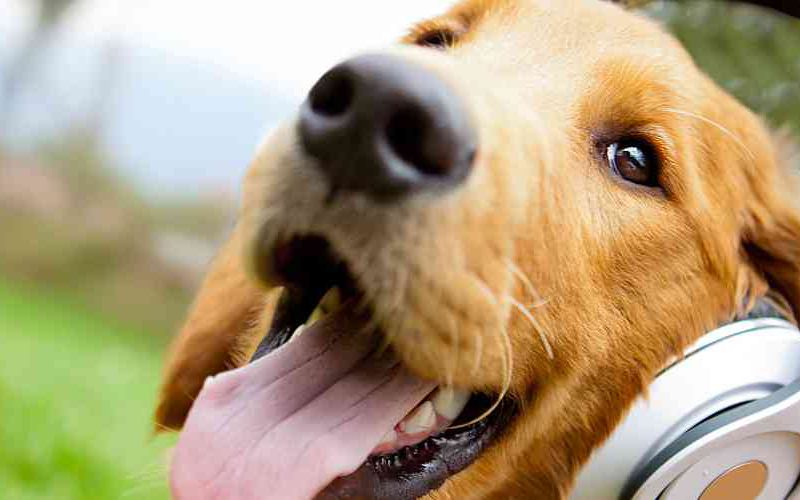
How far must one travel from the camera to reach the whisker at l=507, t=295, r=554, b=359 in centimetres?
199

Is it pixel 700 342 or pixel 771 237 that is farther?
pixel 771 237

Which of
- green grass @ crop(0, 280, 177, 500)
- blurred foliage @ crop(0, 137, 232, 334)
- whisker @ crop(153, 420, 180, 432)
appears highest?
whisker @ crop(153, 420, 180, 432)

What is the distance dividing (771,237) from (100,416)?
4913mm

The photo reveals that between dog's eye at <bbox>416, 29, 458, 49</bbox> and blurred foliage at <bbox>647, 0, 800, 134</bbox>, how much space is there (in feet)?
3.31

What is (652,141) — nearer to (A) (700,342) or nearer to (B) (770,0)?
(A) (700,342)

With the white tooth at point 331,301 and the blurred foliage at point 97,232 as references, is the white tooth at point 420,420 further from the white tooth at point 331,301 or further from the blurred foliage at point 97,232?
the blurred foliage at point 97,232

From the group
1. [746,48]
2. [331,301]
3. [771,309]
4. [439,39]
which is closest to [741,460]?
[771,309]

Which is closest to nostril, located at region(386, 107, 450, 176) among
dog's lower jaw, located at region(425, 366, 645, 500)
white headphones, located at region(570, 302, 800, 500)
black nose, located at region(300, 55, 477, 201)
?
black nose, located at region(300, 55, 477, 201)

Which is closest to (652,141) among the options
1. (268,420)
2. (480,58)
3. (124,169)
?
(480,58)

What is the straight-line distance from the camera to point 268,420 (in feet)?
6.33

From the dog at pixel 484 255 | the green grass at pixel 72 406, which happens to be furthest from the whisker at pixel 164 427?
the dog at pixel 484 255

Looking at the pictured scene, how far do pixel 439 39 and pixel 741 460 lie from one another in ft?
4.73

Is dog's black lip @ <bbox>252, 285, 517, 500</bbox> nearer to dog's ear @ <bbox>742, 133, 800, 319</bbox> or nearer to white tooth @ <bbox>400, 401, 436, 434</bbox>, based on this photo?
white tooth @ <bbox>400, 401, 436, 434</bbox>

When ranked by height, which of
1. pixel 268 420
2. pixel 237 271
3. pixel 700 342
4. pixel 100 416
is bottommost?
pixel 100 416
